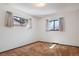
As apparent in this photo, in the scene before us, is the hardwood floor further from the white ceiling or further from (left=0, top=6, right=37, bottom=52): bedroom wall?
the white ceiling

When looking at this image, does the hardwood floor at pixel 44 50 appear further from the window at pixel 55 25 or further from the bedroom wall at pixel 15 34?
the window at pixel 55 25

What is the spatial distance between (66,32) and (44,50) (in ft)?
1.59

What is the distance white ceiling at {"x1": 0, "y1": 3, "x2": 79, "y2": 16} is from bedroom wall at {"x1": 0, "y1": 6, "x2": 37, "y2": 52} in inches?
3.0

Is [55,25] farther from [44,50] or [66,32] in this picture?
[44,50]

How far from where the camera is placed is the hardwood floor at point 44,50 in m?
1.47

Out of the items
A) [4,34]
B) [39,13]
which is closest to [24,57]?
[4,34]

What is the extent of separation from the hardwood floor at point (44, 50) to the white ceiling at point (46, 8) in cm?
55

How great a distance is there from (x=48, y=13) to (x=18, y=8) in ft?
1.69

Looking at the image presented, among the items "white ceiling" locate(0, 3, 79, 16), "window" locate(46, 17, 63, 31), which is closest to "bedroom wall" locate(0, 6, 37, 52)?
"white ceiling" locate(0, 3, 79, 16)

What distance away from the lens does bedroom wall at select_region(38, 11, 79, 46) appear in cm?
151

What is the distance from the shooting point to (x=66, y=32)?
5.11 ft

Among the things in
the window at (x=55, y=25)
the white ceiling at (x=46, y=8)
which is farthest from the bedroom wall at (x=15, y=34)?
the window at (x=55, y=25)

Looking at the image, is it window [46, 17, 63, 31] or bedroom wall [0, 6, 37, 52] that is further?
window [46, 17, 63, 31]

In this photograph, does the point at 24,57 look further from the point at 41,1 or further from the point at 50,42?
the point at 41,1
